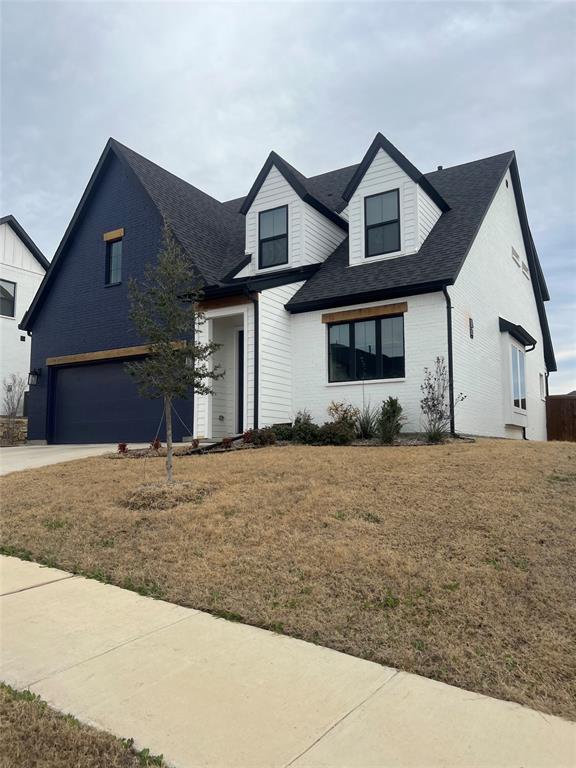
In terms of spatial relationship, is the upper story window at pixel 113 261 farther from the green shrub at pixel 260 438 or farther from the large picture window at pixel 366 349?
the green shrub at pixel 260 438

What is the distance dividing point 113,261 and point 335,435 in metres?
10.1

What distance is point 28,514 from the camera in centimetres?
715

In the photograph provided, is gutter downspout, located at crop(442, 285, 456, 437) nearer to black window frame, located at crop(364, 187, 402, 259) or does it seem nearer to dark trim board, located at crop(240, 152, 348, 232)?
black window frame, located at crop(364, 187, 402, 259)

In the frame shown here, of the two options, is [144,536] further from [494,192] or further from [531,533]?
[494,192]

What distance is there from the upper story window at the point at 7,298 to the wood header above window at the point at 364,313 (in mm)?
16137

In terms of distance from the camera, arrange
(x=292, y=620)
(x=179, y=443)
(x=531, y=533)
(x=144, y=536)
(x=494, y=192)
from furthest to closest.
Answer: (x=494, y=192)
(x=179, y=443)
(x=144, y=536)
(x=531, y=533)
(x=292, y=620)

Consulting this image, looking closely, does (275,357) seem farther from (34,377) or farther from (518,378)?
(34,377)

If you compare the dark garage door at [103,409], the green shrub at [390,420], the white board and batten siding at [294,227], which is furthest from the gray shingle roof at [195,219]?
the green shrub at [390,420]

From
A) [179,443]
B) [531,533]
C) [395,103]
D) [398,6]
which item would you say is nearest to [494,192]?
[395,103]

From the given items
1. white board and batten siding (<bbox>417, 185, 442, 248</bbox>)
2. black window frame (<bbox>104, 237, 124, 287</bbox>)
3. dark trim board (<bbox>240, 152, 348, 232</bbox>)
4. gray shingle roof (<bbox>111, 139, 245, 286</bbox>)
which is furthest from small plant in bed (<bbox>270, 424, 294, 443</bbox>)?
black window frame (<bbox>104, 237, 124, 287</bbox>)

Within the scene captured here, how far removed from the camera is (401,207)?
14125mm

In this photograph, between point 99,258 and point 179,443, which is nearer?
point 179,443

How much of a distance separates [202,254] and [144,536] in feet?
37.3

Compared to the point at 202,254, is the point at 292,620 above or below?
below
